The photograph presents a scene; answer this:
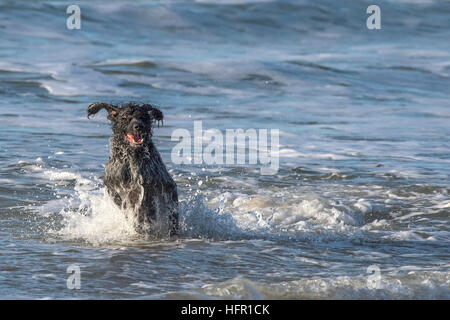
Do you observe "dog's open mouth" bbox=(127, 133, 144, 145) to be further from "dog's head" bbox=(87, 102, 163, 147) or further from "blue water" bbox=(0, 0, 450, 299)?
"blue water" bbox=(0, 0, 450, 299)

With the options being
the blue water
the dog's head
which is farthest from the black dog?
the blue water

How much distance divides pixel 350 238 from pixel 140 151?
2.26 m

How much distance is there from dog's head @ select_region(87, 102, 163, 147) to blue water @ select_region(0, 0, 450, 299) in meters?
0.79

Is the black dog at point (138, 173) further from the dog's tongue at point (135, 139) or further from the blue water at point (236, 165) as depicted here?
the blue water at point (236, 165)

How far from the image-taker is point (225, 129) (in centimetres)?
1423

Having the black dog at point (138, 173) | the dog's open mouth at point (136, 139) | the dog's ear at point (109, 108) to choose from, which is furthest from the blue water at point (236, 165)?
the dog's ear at point (109, 108)

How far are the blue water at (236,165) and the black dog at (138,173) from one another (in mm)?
252

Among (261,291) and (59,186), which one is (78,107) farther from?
(261,291)

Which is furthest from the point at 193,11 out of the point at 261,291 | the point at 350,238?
the point at 261,291

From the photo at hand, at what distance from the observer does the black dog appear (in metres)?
7.76

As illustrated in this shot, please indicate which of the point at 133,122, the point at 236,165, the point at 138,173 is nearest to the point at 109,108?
the point at 133,122

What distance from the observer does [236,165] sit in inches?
456

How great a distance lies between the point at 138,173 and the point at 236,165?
13.1 feet

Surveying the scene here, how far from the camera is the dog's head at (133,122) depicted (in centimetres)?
774
